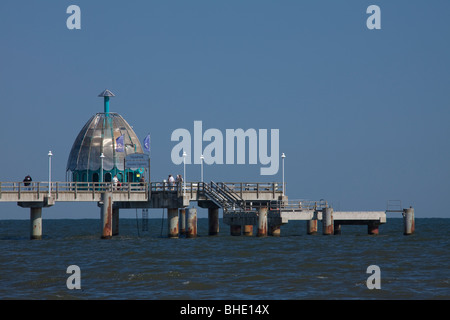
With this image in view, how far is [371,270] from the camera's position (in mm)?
36312

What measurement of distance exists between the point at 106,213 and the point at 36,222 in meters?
5.47

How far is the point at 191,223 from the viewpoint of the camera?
186ft

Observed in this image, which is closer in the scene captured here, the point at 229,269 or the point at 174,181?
the point at 229,269

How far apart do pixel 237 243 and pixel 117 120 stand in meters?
19.8

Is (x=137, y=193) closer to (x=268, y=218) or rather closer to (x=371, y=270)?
(x=268, y=218)

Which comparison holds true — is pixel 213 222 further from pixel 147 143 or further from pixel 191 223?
pixel 191 223

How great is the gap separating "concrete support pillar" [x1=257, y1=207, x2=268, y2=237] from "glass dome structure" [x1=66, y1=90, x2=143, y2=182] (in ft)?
47.0

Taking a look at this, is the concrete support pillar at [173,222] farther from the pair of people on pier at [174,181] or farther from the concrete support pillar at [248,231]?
the concrete support pillar at [248,231]

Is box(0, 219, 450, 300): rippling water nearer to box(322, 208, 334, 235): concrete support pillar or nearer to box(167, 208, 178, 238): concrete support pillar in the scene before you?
box(322, 208, 334, 235): concrete support pillar

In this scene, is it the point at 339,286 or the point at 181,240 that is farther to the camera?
the point at 181,240

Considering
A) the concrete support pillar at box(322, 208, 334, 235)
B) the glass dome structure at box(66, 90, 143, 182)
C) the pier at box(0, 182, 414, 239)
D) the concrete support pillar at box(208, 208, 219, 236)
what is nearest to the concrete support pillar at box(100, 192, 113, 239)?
the pier at box(0, 182, 414, 239)

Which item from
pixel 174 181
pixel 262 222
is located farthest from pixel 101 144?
pixel 262 222

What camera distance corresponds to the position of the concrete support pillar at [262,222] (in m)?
54.0

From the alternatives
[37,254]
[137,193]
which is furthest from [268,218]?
[37,254]
